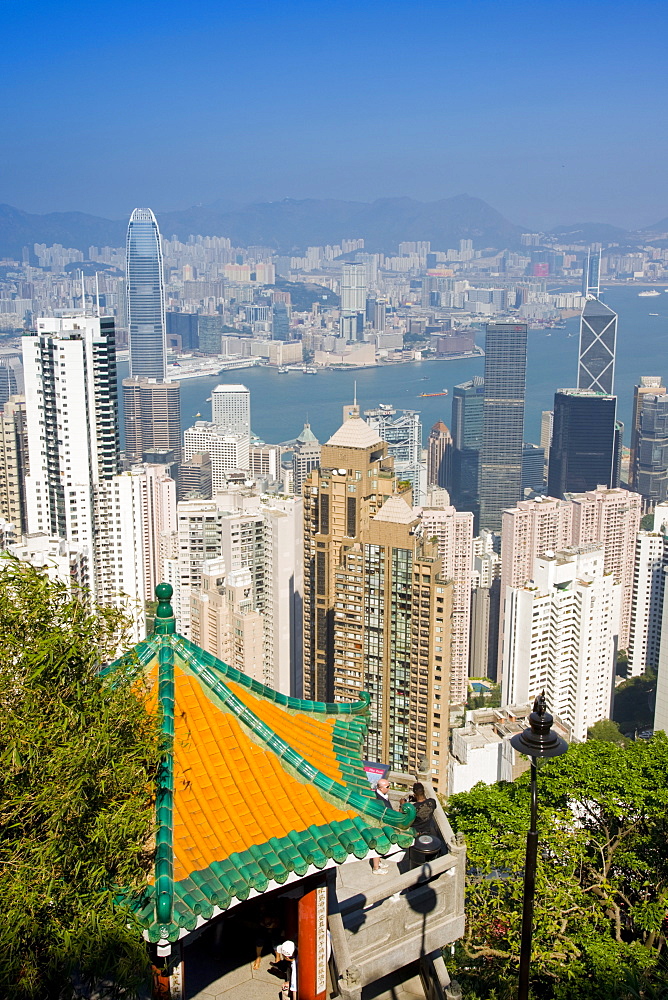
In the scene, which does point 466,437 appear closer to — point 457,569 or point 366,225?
point 457,569

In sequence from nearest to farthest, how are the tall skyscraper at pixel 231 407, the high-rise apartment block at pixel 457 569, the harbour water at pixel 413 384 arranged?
the high-rise apartment block at pixel 457 569
the tall skyscraper at pixel 231 407
the harbour water at pixel 413 384

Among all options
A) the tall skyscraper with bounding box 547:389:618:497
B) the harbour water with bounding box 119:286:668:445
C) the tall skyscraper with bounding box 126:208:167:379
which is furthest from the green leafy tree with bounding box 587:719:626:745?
the tall skyscraper with bounding box 126:208:167:379

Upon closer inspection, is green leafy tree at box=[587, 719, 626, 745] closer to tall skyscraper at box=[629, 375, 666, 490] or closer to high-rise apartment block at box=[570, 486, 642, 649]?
high-rise apartment block at box=[570, 486, 642, 649]

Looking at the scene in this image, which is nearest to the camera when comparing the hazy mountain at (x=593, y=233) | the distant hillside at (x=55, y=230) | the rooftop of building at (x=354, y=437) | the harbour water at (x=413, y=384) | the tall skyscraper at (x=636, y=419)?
the rooftop of building at (x=354, y=437)

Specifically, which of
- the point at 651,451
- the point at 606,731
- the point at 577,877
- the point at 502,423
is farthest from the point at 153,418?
the point at 577,877

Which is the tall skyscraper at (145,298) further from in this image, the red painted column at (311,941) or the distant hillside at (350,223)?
the red painted column at (311,941)

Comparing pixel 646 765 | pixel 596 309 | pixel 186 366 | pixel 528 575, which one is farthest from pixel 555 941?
pixel 186 366

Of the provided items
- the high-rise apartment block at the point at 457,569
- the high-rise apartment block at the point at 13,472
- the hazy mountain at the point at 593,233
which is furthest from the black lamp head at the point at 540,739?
the hazy mountain at the point at 593,233

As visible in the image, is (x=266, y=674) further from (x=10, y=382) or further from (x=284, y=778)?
(x=10, y=382)

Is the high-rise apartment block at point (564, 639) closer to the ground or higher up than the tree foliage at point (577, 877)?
closer to the ground
